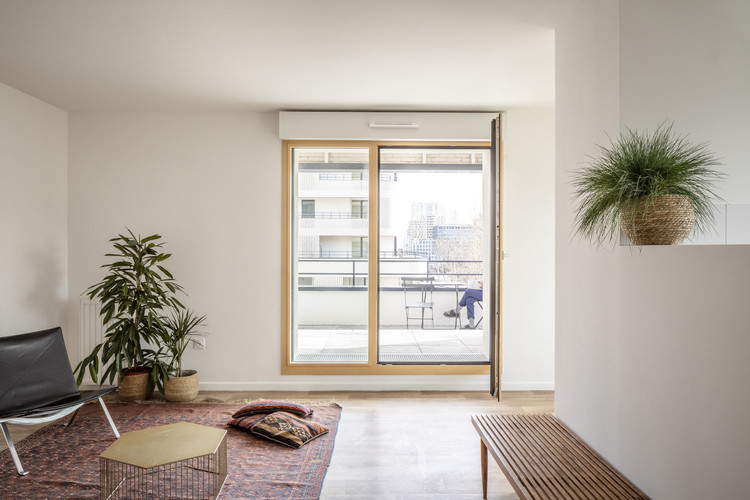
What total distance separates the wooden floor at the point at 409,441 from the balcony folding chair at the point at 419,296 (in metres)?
0.73

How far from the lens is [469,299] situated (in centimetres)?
443

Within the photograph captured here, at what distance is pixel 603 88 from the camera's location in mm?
2035

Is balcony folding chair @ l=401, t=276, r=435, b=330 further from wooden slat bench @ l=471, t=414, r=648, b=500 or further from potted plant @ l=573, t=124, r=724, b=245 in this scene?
potted plant @ l=573, t=124, r=724, b=245

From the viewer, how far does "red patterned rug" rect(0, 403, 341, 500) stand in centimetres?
247

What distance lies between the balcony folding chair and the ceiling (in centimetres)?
163

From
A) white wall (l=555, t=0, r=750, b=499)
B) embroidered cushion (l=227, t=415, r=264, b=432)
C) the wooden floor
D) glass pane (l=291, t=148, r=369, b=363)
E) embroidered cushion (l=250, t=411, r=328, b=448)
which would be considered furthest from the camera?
glass pane (l=291, t=148, r=369, b=363)

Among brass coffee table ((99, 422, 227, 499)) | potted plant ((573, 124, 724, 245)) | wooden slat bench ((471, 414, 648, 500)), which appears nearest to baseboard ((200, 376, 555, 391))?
brass coffee table ((99, 422, 227, 499))

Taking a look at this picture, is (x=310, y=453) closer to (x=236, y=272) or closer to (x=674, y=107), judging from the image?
(x=236, y=272)

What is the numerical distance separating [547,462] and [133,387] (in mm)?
3349

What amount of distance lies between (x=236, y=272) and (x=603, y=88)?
11.0ft

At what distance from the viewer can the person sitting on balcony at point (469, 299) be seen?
4.43 m

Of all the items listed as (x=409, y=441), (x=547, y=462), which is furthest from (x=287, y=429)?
(x=547, y=462)

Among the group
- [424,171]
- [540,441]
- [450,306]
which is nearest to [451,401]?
[450,306]

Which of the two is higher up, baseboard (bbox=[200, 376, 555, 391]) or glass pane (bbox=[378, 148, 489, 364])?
glass pane (bbox=[378, 148, 489, 364])
